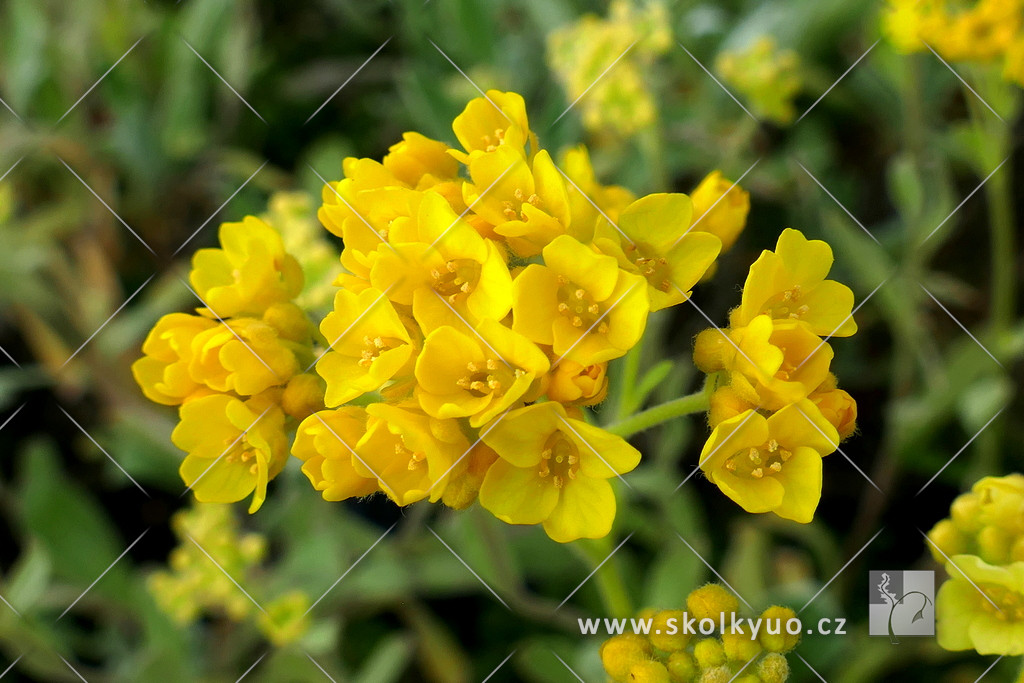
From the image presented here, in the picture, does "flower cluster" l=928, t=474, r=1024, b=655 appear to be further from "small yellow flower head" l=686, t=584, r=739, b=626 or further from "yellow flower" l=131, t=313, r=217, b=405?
"yellow flower" l=131, t=313, r=217, b=405

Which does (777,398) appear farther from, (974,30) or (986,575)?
(974,30)

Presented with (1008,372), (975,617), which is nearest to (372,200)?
(975,617)

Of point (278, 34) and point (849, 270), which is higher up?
point (278, 34)

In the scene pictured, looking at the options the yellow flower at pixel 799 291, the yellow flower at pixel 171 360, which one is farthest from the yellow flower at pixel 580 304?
the yellow flower at pixel 171 360

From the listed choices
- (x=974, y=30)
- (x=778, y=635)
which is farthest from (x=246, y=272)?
(x=974, y=30)

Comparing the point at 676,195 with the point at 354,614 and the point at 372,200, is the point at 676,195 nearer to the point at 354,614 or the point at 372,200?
the point at 372,200

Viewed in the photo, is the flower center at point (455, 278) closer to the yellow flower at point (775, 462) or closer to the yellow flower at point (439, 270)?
the yellow flower at point (439, 270)
